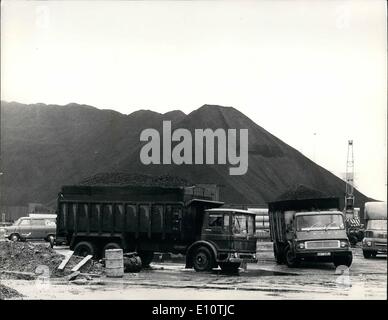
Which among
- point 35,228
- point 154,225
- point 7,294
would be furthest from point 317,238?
point 35,228

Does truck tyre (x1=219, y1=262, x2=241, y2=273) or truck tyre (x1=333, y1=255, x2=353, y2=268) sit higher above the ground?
truck tyre (x1=333, y1=255, x2=353, y2=268)

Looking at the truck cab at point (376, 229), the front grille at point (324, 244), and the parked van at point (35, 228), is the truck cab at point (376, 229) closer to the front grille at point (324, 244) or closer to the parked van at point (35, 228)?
the front grille at point (324, 244)

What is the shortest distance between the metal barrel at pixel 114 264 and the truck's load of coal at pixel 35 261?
665 mm

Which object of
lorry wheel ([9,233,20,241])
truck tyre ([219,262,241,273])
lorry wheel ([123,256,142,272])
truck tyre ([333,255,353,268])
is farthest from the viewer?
lorry wheel ([9,233,20,241])

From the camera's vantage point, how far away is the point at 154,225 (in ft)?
62.1

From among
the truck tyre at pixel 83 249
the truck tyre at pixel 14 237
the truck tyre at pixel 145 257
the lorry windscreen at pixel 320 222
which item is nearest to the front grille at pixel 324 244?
the lorry windscreen at pixel 320 222

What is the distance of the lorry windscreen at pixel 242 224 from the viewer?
18.0m

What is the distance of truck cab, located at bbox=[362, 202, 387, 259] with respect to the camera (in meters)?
22.5

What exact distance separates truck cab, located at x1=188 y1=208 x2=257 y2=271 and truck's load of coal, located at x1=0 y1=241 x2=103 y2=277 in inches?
122

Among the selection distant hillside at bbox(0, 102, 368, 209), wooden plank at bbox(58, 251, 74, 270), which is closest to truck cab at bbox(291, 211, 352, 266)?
wooden plank at bbox(58, 251, 74, 270)

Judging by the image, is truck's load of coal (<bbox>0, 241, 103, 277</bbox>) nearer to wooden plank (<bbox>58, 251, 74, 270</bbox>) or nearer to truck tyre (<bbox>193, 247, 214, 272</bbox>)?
wooden plank (<bbox>58, 251, 74, 270</bbox>)

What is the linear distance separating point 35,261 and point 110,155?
46.0 meters

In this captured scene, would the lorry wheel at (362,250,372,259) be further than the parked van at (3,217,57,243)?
No
